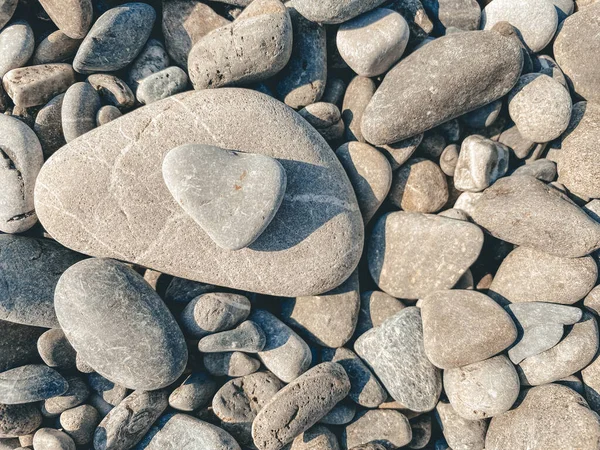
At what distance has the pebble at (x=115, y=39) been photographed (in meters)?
2.87

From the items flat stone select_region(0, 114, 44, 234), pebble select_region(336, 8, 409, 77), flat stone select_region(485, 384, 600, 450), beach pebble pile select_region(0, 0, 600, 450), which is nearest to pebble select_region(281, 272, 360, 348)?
beach pebble pile select_region(0, 0, 600, 450)

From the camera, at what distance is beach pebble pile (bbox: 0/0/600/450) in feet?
9.02

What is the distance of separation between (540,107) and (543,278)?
115 centimetres

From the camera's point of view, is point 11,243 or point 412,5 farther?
point 412,5

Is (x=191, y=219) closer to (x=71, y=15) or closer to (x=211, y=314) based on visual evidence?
(x=211, y=314)

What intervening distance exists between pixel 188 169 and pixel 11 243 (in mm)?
1294

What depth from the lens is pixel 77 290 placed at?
266 centimetres

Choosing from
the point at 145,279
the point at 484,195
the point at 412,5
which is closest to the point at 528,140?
the point at 484,195

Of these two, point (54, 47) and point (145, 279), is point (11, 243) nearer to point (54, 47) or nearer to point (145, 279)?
point (145, 279)

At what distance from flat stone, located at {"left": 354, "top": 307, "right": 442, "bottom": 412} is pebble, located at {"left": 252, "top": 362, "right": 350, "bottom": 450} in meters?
0.33

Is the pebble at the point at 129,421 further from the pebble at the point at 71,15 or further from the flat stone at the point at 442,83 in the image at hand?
the pebble at the point at 71,15

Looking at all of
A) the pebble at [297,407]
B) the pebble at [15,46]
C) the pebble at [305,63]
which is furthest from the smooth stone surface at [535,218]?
the pebble at [15,46]

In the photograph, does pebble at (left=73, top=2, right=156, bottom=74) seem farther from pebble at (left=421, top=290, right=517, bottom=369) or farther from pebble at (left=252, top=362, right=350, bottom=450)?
pebble at (left=421, top=290, right=517, bottom=369)

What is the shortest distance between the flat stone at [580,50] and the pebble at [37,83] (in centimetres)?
346
